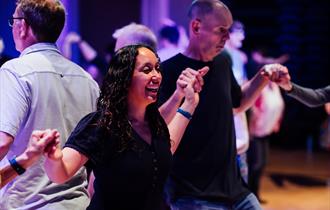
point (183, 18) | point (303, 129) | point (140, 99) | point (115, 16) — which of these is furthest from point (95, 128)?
point (303, 129)

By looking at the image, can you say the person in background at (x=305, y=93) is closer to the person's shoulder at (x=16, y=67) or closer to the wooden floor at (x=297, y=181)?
the person's shoulder at (x=16, y=67)

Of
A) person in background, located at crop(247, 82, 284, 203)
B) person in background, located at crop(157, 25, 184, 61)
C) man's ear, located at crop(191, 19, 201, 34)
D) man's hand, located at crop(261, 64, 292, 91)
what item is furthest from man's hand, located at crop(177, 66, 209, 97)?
person in background, located at crop(247, 82, 284, 203)

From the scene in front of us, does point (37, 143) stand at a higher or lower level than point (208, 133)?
higher

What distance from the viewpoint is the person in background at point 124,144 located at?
2316 millimetres

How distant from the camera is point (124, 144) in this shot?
2.35 metres

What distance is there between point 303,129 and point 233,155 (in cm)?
808

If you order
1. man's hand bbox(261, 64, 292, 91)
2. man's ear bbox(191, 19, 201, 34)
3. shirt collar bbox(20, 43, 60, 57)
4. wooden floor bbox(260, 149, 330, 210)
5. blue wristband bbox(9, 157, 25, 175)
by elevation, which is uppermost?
shirt collar bbox(20, 43, 60, 57)

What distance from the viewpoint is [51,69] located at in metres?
2.62

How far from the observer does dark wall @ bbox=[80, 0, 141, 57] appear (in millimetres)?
7082

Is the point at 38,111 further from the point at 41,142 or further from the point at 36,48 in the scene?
the point at 41,142

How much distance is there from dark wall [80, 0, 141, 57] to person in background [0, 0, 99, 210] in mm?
4411

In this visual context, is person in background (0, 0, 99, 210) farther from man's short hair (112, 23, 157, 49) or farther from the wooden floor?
the wooden floor

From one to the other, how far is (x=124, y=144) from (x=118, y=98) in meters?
0.17

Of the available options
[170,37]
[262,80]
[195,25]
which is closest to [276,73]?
[262,80]
